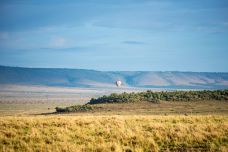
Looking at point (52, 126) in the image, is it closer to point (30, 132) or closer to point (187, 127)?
point (30, 132)

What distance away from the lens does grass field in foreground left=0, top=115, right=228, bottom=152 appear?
56.7 ft

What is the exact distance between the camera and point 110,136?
1925cm

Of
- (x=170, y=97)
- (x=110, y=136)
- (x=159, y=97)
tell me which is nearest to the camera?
(x=110, y=136)

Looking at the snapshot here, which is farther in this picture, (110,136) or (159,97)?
Result: (159,97)

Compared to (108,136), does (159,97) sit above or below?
above

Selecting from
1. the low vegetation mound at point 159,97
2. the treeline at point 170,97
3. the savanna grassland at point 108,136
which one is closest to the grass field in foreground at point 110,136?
the savanna grassland at point 108,136

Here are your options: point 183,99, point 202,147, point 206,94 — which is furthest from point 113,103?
point 202,147

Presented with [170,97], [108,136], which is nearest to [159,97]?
[170,97]

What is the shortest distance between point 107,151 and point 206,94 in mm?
58310

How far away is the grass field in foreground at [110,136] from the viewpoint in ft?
56.7

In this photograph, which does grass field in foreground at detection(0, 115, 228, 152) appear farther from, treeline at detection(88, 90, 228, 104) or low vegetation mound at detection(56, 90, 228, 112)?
treeline at detection(88, 90, 228, 104)

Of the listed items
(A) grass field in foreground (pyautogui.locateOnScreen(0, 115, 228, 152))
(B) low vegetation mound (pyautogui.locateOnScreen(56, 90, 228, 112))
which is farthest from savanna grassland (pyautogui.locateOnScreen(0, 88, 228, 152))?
(B) low vegetation mound (pyautogui.locateOnScreen(56, 90, 228, 112))

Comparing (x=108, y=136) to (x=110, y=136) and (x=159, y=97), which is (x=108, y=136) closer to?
(x=110, y=136)

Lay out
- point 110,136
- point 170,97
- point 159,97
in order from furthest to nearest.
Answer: point 159,97, point 170,97, point 110,136
